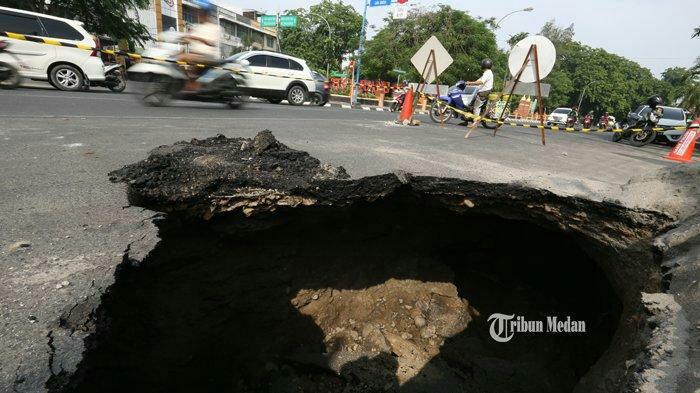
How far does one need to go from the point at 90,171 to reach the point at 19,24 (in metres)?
8.49

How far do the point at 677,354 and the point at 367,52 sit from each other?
3181 cm

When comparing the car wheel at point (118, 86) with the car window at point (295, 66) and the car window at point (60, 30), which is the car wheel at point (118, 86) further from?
the car window at point (295, 66)

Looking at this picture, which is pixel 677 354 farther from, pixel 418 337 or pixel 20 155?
pixel 20 155

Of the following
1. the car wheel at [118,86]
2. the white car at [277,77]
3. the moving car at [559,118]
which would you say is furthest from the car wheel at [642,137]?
the car wheel at [118,86]

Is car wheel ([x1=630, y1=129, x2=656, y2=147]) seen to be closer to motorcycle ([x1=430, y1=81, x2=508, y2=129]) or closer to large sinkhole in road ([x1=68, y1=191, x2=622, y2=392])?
motorcycle ([x1=430, y1=81, x2=508, y2=129])

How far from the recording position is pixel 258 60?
38.7ft

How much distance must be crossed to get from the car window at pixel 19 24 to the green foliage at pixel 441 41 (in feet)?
78.4

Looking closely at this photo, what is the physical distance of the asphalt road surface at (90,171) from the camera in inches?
53.8

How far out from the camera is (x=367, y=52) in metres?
30.7

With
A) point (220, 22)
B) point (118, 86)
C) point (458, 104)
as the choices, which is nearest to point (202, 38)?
point (118, 86)

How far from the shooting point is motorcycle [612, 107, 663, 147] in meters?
9.88

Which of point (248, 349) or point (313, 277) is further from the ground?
point (313, 277)

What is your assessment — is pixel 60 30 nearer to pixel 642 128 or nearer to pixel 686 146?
pixel 686 146

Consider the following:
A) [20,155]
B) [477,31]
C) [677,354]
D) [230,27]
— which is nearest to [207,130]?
[20,155]
